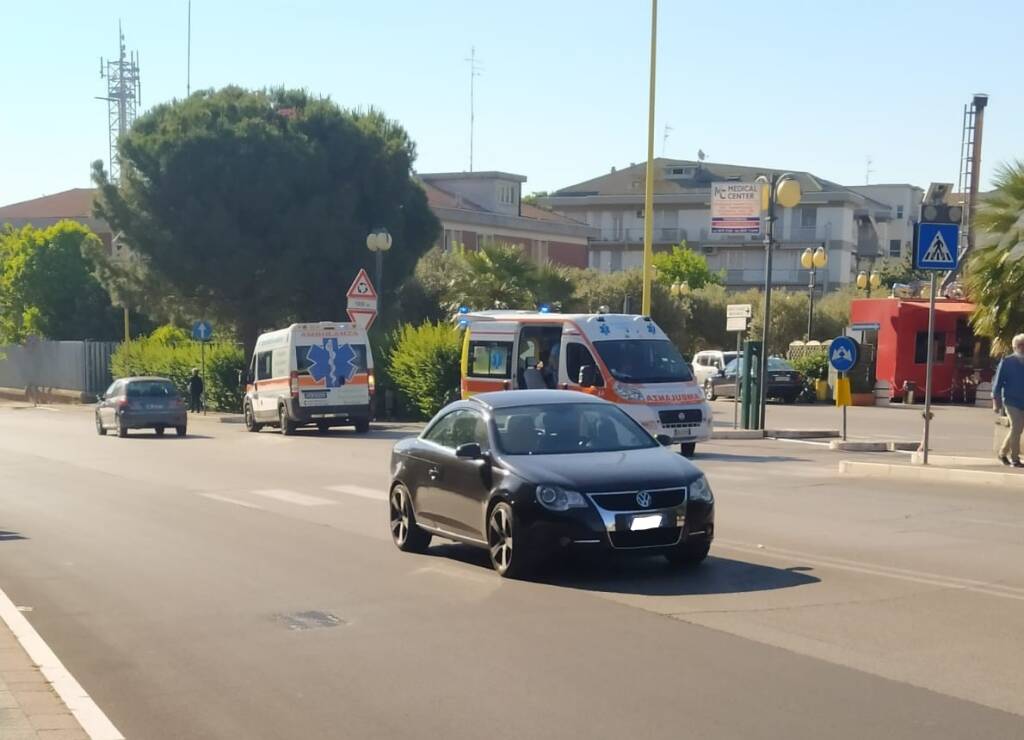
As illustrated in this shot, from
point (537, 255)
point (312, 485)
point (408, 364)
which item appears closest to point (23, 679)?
point (312, 485)

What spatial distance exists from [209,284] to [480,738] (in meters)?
43.8

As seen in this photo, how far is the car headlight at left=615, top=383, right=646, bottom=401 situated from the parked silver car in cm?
1593

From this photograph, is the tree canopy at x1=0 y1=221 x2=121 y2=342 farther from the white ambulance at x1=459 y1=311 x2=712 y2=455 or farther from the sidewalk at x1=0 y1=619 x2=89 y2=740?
the sidewalk at x1=0 y1=619 x2=89 y2=740

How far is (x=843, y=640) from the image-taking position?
8.38 m

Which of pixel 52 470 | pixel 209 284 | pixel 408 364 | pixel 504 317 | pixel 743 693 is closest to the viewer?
pixel 743 693

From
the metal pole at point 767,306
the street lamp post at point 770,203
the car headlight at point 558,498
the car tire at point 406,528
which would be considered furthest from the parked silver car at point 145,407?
the car headlight at point 558,498

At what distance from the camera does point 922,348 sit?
44.5 m

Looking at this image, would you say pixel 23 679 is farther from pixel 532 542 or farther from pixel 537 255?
pixel 537 255

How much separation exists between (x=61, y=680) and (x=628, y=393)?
52.4 feet

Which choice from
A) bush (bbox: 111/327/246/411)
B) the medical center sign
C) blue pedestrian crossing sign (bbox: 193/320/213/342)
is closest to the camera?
blue pedestrian crossing sign (bbox: 193/320/213/342)

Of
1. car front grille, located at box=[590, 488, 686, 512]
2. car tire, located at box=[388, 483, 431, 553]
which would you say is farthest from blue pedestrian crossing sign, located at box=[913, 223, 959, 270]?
car front grille, located at box=[590, 488, 686, 512]

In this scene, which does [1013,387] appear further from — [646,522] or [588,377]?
[646,522]

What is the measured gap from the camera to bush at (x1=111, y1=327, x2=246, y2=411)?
48031 millimetres

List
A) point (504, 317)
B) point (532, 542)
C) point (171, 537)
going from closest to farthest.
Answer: point (532, 542), point (171, 537), point (504, 317)
